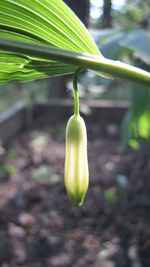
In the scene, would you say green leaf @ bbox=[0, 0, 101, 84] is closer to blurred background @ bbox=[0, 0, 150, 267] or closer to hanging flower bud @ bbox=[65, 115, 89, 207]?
hanging flower bud @ bbox=[65, 115, 89, 207]

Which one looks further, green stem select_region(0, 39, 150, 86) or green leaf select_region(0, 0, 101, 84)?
green leaf select_region(0, 0, 101, 84)

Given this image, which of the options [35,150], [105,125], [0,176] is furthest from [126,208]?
[105,125]

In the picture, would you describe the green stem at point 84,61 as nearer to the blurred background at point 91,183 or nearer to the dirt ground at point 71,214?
the blurred background at point 91,183

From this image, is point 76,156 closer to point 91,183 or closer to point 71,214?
point 71,214

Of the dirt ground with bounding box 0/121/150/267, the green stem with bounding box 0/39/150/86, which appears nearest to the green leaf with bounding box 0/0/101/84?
the green stem with bounding box 0/39/150/86

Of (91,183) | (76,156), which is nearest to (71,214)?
(91,183)

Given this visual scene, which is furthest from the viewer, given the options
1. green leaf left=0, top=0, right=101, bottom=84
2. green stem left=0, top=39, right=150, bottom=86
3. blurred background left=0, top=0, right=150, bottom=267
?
blurred background left=0, top=0, right=150, bottom=267

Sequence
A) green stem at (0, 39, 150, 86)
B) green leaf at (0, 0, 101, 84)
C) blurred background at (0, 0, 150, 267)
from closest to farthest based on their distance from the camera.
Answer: green stem at (0, 39, 150, 86) → green leaf at (0, 0, 101, 84) → blurred background at (0, 0, 150, 267)
